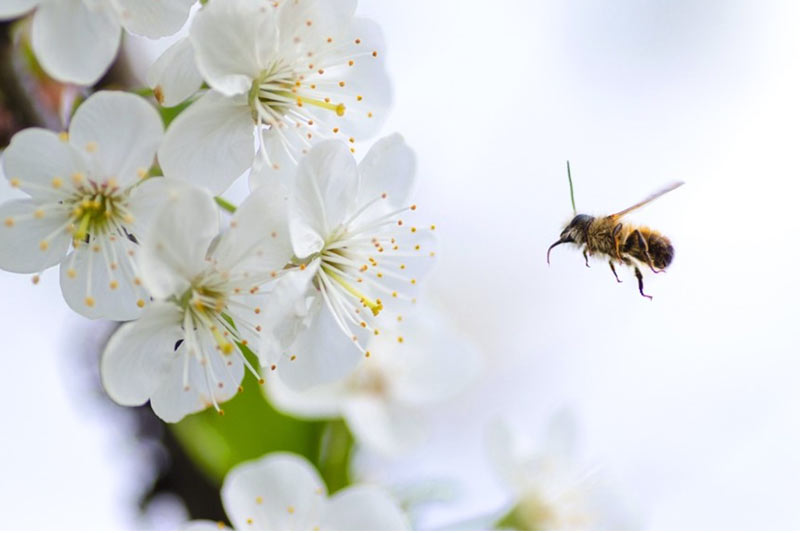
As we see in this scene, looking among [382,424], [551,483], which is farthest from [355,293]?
[551,483]

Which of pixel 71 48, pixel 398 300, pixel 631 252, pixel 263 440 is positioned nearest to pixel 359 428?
pixel 263 440

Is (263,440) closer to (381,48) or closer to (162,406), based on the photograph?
(162,406)

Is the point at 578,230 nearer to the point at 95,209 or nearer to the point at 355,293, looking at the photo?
the point at 355,293

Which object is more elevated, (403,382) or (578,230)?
(578,230)

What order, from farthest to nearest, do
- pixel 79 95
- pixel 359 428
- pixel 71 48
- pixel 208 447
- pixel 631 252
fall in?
1. pixel 359 428
2. pixel 208 447
3. pixel 631 252
4. pixel 79 95
5. pixel 71 48

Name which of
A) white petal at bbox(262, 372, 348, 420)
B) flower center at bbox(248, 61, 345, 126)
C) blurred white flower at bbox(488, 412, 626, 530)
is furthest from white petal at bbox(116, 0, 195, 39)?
blurred white flower at bbox(488, 412, 626, 530)
